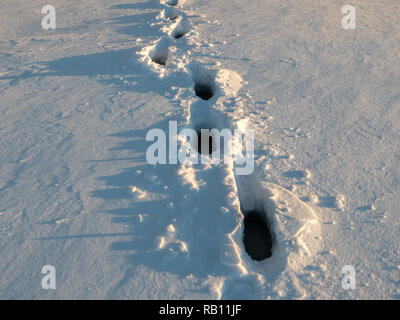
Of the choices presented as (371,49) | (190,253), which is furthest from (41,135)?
(371,49)

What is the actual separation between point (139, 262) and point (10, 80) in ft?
8.07

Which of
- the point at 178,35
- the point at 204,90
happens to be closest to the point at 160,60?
the point at 178,35

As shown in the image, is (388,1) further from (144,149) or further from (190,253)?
(190,253)

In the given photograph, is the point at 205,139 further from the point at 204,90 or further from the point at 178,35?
the point at 178,35

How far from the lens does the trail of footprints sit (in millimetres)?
2090

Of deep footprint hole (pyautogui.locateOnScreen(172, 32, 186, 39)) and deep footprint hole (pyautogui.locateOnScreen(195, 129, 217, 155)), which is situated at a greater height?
deep footprint hole (pyautogui.locateOnScreen(172, 32, 186, 39))

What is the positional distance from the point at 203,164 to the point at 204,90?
3.58 feet

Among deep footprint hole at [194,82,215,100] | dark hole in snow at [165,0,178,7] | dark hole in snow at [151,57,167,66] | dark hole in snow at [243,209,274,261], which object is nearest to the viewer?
dark hole in snow at [243,209,274,261]

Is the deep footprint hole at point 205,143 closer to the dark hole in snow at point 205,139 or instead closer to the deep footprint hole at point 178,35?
the dark hole in snow at point 205,139

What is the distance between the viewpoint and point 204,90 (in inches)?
129

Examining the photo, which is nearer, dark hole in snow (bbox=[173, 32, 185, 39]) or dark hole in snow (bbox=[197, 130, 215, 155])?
dark hole in snow (bbox=[197, 130, 215, 155])

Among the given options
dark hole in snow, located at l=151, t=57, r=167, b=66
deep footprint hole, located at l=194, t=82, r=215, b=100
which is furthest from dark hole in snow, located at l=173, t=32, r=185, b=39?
deep footprint hole, located at l=194, t=82, r=215, b=100

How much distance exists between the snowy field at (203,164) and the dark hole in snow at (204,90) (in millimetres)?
15

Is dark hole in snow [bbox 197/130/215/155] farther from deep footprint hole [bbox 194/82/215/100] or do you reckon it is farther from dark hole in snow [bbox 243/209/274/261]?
dark hole in snow [bbox 243/209/274/261]
